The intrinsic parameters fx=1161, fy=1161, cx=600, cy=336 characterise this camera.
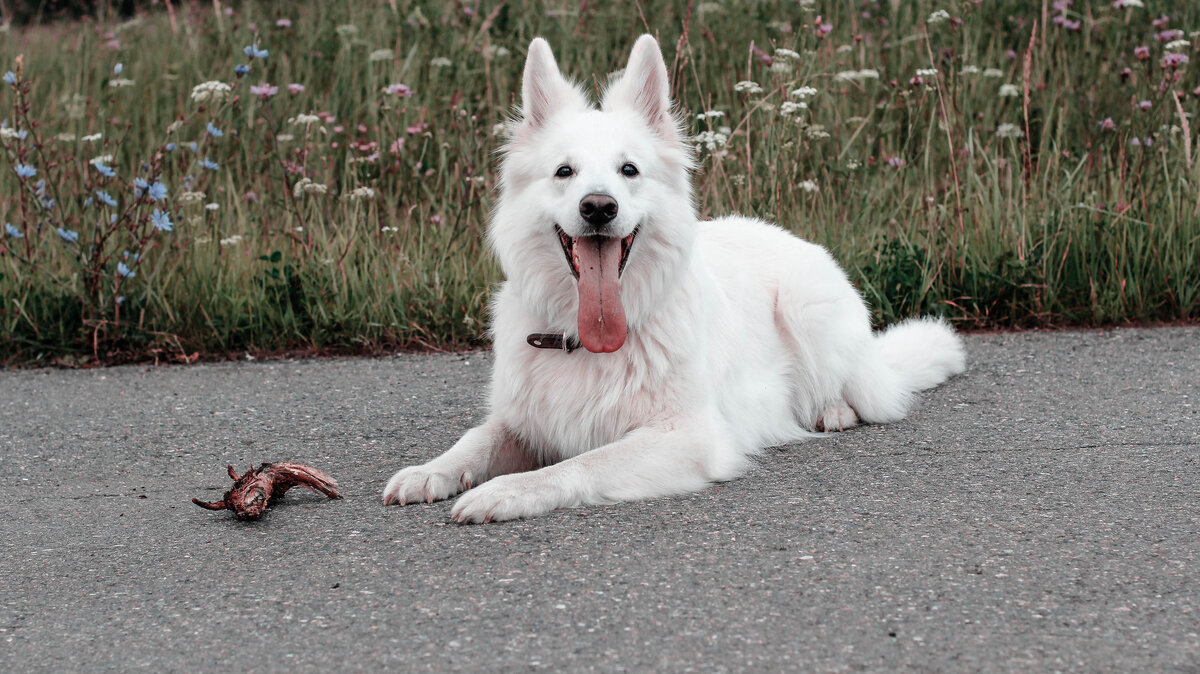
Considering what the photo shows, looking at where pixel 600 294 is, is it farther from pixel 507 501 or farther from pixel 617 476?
pixel 507 501

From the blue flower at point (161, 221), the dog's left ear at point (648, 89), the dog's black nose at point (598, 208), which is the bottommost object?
the blue flower at point (161, 221)

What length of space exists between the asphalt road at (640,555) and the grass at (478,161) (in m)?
1.40

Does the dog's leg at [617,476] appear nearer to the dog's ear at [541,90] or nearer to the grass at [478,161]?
the dog's ear at [541,90]

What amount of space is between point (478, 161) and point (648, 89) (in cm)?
359

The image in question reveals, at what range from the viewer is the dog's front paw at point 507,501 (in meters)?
3.45

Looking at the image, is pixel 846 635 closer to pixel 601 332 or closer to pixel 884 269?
pixel 601 332

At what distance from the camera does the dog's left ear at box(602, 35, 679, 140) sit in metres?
4.22

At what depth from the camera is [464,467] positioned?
390cm

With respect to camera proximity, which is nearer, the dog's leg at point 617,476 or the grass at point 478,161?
the dog's leg at point 617,476

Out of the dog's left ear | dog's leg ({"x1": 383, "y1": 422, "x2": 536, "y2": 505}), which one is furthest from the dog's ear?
dog's leg ({"x1": 383, "y1": 422, "x2": 536, "y2": 505})

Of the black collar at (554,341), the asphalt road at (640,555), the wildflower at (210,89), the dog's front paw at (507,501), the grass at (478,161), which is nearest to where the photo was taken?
the asphalt road at (640,555)

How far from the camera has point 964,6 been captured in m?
7.24

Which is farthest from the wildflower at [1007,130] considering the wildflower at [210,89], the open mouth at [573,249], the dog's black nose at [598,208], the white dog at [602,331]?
the wildflower at [210,89]

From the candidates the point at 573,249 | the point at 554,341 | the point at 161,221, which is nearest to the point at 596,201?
the point at 573,249
